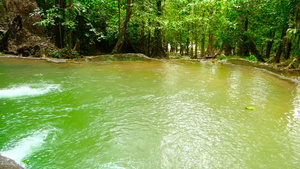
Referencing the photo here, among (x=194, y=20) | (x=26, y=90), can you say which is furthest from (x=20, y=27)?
(x=194, y=20)

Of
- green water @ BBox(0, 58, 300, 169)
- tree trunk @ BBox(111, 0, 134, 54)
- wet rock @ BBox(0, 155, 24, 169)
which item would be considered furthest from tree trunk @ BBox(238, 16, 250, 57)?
wet rock @ BBox(0, 155, 24, 169)

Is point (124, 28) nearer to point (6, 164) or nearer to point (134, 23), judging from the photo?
point (134, 23)

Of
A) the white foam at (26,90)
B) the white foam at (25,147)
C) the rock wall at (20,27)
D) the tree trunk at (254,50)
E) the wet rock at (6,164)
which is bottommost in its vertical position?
the white foam at (25,147)

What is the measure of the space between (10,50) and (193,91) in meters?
12.3

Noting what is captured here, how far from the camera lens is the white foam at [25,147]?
2211 mm

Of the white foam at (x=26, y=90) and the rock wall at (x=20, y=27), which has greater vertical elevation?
the rock wall at (x=20, y=27)

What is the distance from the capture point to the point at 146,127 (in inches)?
122

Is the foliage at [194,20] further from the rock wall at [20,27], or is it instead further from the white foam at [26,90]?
the white foam at [26,90]

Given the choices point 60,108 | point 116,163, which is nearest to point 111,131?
point 116,163

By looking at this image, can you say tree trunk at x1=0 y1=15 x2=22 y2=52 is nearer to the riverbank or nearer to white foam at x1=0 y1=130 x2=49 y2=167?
the riverbank

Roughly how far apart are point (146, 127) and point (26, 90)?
353 cm

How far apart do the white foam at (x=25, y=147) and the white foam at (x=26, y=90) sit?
7.32ft

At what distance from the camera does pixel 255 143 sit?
2676mm

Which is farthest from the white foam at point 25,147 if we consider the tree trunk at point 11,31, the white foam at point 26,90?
the tree trunk at point 11,31
